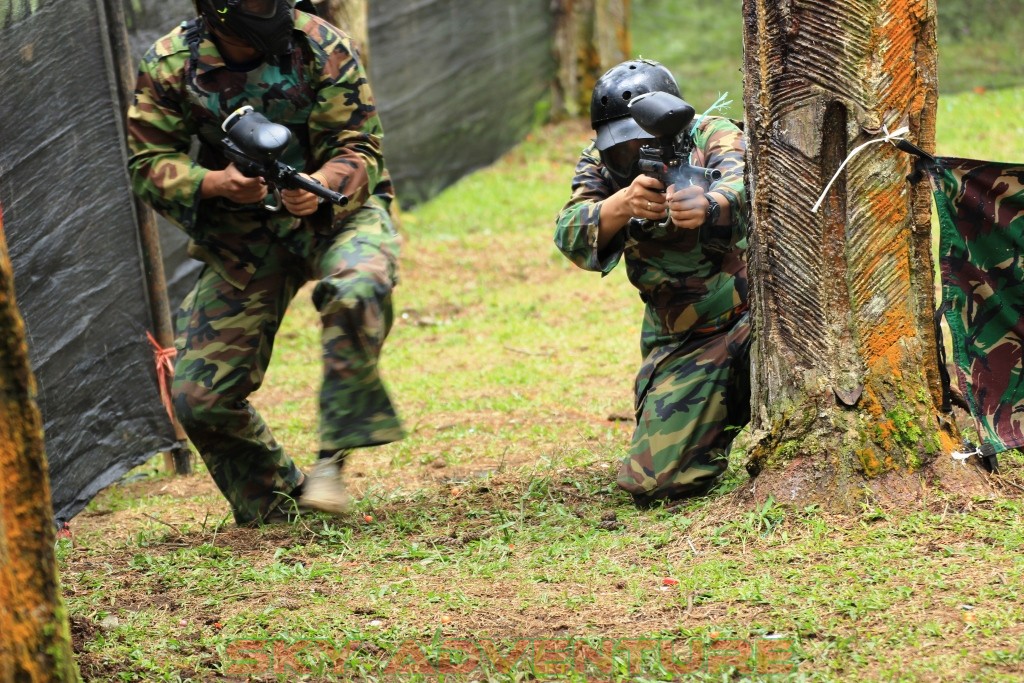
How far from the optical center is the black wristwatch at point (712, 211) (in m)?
4.05

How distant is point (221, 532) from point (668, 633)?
2.03 m

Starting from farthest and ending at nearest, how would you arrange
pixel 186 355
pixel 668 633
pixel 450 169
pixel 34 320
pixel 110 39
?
pixel 450 169
pixel 110 39
pixel 34 320
pixel 186 355
pixel 668 633

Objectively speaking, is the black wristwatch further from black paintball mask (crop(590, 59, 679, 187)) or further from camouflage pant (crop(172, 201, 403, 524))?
camouflage pant (crop(172, 201, 403, 524))

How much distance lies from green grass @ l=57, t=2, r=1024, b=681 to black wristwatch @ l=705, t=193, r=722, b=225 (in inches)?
37.2

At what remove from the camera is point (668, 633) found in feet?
10.6

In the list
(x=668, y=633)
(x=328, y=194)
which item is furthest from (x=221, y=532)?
(x=668, y=633)

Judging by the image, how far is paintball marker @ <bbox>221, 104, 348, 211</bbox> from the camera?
163 inches

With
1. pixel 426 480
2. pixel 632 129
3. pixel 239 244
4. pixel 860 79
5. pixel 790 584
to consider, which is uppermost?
pixel 860 79

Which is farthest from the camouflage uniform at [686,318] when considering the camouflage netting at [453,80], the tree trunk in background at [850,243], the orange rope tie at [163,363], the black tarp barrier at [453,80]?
the black tarp barrier at [453,80]

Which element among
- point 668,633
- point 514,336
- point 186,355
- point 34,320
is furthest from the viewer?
point 514,336

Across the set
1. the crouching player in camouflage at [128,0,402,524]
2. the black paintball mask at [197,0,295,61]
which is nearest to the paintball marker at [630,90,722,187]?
the crouching player in camouflage at [128,0,402,524]

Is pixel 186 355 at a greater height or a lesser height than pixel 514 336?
greater

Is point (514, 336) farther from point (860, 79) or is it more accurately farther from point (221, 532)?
point (860, 79)

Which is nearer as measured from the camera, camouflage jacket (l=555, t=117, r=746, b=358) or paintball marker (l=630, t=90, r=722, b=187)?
paintball marker (l=630, t=90, r=722, b=187)
